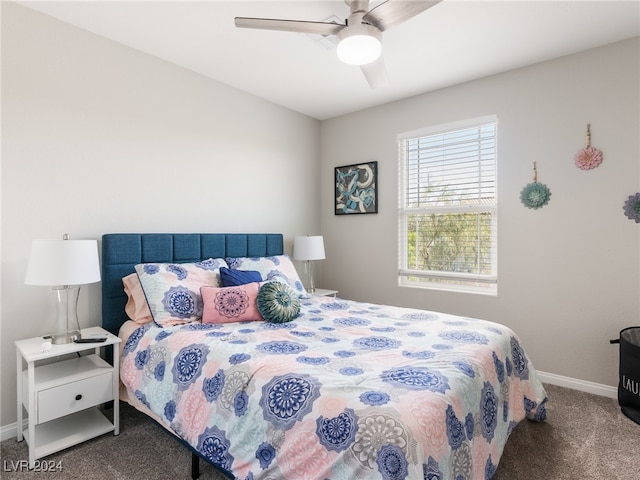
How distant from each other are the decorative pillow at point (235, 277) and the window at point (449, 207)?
1.73 m

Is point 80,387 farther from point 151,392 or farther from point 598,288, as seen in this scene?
point 598,288

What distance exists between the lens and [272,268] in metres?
3.05

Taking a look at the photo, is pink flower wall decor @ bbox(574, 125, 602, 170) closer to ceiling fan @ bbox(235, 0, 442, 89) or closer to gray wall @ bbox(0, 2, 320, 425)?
ceiling fan @ bbox(235, 0, 442, 89)

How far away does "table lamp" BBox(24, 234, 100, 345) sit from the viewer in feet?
6.30

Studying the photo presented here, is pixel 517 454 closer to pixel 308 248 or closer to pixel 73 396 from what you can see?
pixel 308 248

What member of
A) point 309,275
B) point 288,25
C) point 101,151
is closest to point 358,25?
point 288,25

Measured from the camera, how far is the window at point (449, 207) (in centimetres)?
324

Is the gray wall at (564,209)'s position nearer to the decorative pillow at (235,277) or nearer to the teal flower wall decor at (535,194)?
the teal flower wall decor at (535,194)

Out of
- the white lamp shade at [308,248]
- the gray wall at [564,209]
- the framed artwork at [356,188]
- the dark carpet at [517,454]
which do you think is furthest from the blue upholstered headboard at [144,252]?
the gray wall at [564,209]

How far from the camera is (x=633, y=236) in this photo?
101 inches

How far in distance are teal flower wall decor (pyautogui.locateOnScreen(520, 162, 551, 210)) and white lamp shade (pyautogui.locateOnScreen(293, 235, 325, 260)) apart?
1.92m

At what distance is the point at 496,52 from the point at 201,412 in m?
3.13

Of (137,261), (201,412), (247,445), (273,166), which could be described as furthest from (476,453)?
(273,166)

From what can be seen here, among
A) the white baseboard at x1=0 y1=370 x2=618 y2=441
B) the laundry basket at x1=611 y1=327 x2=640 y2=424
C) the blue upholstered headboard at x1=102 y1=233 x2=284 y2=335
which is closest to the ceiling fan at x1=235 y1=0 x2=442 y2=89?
the blue upholstered headboard at x1=102 y1=233 x2=284 y2=335
